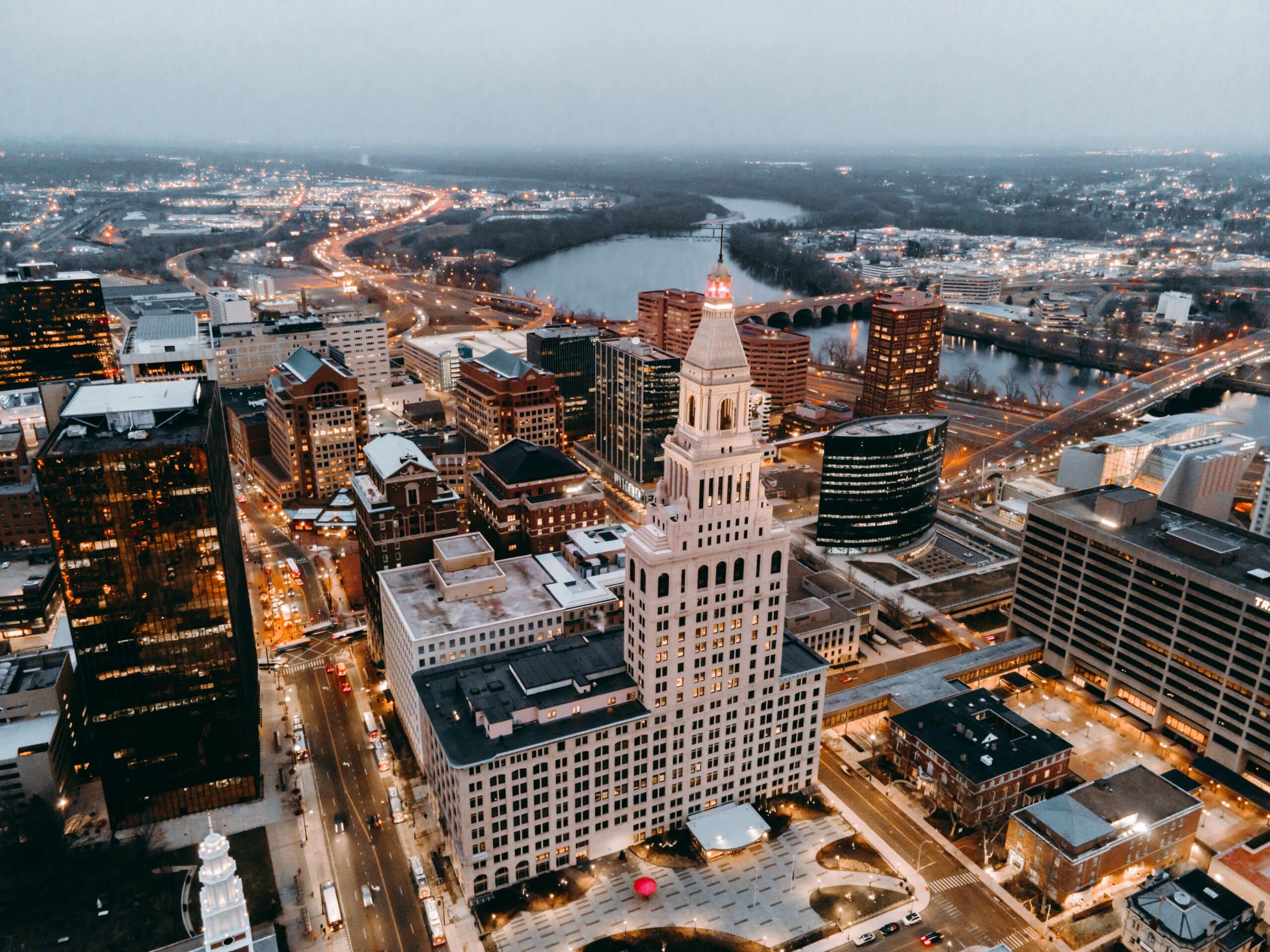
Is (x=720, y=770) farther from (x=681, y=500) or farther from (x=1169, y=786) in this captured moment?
(x=1169, y=786)

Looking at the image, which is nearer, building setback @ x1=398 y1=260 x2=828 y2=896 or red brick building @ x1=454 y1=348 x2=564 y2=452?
building setback @ x1=398 y1=260 x2=828 y2=896

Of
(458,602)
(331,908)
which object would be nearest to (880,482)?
(458,602)

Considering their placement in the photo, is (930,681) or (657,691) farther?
(930,681)

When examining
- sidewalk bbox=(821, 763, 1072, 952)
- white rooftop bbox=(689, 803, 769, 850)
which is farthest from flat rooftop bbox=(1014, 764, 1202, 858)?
white rooftop bbox=(689, 803, 769, 850)

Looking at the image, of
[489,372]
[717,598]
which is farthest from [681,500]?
[489,372]

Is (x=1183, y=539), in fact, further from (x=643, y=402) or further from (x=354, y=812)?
(x=354, y=812)

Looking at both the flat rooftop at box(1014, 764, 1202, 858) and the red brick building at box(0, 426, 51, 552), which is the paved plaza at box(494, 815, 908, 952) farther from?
the red brick building at box(0, 426, 51, 552)
